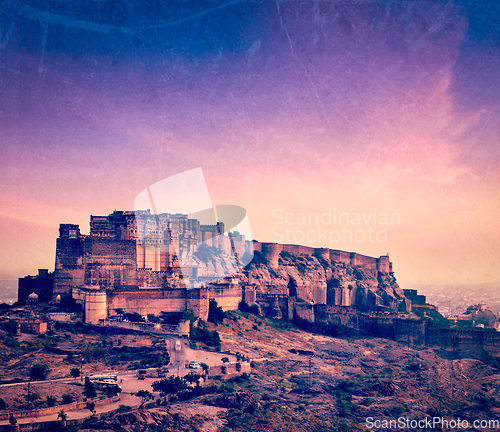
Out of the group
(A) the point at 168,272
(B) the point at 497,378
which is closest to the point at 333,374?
(B) the point at 497,378

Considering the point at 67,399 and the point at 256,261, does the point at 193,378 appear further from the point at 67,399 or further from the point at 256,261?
the point at 256,261

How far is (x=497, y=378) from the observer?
125 feet

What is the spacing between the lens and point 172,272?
45.8 meters

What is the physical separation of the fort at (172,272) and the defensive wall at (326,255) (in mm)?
126

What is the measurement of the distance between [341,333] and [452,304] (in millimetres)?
26151

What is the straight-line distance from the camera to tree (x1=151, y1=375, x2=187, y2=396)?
26398mm

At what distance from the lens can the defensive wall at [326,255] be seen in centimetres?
5772

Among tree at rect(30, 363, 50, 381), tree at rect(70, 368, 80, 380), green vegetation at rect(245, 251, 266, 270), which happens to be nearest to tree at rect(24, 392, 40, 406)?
tree at rect(30, 363, 50, 381)

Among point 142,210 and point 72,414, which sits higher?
point 142,210

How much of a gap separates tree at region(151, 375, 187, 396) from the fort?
10.6 meters

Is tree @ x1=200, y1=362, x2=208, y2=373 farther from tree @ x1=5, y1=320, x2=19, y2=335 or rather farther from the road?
Result: tree @ x1=5, y1=320, x2=19, y2=335

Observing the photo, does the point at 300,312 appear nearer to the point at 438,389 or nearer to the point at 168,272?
the point at 168,272

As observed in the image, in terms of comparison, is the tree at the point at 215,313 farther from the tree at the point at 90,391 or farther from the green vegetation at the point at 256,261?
the tree at the point at 90,391

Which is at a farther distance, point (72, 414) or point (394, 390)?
point (394, 390)
